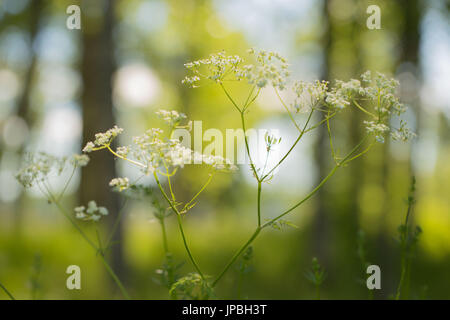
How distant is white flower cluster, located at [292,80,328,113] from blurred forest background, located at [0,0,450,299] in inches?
6.0

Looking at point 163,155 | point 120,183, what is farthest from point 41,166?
point 163,155

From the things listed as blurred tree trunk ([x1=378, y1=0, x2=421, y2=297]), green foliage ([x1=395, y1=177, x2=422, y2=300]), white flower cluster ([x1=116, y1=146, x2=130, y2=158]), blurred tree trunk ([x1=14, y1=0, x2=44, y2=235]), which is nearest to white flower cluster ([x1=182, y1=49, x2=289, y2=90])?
white flower cluster ([x1=116, y1=146, x2=130, y2=158])

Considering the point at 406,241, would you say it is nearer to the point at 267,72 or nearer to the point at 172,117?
the point at 267,72

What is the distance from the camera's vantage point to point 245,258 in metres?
1.97

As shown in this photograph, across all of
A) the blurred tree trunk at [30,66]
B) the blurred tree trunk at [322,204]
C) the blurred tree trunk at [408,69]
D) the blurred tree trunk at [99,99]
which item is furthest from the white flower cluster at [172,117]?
the blurred tree trunk at [30,66]

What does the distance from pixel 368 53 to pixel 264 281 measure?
6808 mm

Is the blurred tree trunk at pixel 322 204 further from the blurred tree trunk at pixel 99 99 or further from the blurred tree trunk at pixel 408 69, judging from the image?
the blurred tree trunk at pixel 99 99

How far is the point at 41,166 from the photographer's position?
196cm

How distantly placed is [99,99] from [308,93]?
4.59m

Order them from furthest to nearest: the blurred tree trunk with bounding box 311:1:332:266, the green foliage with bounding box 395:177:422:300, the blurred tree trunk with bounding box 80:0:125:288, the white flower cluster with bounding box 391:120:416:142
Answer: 1. the blurred tree trunk with bounding box 311:1:332:266
2. the blurred tree trunk with bounding box 80:0:125:288
3. the white flower cluster with bounding box 391:120:416:142
4. the green foliage with bounding box 395:177:422:300

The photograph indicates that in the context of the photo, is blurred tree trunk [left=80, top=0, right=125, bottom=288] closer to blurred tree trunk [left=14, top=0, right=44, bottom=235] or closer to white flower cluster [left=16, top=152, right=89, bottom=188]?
white flower cluster [left=16, top=152, right=89, bottom=188]

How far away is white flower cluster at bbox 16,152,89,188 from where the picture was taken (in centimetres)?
197
